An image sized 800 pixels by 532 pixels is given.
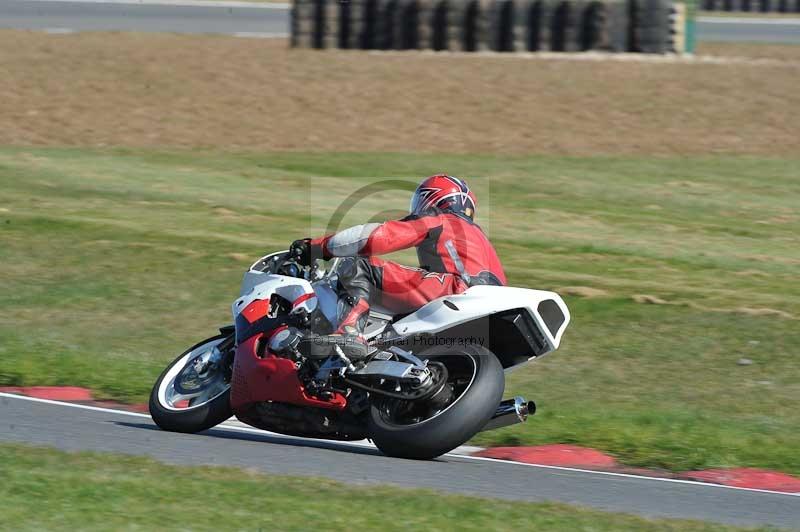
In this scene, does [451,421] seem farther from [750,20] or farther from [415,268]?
[750,20]

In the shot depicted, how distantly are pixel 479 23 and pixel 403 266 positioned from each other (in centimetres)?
1888

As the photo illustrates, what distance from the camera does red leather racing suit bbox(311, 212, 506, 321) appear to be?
7.75m

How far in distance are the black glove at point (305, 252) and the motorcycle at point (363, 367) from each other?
0.23 feet

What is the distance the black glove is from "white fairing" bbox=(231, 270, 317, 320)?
136 millimetres

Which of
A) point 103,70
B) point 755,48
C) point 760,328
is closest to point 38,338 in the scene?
point 760,328

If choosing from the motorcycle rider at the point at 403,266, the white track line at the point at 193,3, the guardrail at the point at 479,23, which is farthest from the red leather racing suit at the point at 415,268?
the white track line at the point at 193,3

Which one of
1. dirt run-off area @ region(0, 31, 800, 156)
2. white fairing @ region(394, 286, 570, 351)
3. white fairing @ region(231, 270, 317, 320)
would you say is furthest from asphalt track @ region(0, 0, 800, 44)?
white fairing @ region(394, 286, 570, 351)

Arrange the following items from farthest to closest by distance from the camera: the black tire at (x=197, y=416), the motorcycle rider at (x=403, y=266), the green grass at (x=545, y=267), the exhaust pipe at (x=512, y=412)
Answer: the green grass at (x=545, y=267) → the black tire at (x=197, y=416) → the motorcycle rider at (x=403, y=266) → the exhaust pipe at (x=512, y=412)

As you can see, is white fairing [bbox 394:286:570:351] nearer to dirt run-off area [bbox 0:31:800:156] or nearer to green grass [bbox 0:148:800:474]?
green grass [bbox 0:148:800:474]

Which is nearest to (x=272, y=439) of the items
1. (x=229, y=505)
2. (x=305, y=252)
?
(x=305, y=252)

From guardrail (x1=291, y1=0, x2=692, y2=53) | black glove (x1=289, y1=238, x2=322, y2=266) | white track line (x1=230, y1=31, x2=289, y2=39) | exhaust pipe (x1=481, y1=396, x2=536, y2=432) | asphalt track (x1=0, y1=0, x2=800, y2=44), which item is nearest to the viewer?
exhaust pipe (x1=481, y1=396, x2=536, y2=432)

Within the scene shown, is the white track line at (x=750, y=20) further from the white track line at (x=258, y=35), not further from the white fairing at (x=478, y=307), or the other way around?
the white fairing at (x=478, y=307)

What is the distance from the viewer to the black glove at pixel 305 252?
8.03 metres

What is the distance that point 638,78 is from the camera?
2491 cm
